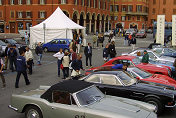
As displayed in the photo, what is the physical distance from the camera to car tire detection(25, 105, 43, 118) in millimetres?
7160

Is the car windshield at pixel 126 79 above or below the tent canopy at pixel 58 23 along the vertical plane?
below

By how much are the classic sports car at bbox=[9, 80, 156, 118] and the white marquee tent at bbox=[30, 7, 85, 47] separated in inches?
791

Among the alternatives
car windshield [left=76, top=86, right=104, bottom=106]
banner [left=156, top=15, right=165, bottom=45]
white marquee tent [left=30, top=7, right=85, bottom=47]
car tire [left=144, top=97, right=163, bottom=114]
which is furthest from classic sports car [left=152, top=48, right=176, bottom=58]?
car windshield [left=76, top=86, right=104, bottom=106]

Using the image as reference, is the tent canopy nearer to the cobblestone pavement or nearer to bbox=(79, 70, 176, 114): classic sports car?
the cobblestone pavement

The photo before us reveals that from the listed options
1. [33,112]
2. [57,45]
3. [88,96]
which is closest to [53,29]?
[57,45]

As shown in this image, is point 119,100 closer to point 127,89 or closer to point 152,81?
point 127,89

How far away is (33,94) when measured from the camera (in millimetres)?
7711

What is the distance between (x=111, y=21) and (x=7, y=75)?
63381 millimetres

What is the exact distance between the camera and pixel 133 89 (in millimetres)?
8469

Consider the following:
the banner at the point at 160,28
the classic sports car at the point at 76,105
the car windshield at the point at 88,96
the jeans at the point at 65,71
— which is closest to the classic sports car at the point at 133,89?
the classic sports car at the point at 76,105

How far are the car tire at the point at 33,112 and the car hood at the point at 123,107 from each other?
1667 mm

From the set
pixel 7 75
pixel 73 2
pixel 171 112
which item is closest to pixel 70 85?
pixel 171 112

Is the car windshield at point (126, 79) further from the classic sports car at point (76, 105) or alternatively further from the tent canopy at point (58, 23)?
the tent canopy at point (58, 23)

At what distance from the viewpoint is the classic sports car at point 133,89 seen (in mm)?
8023
